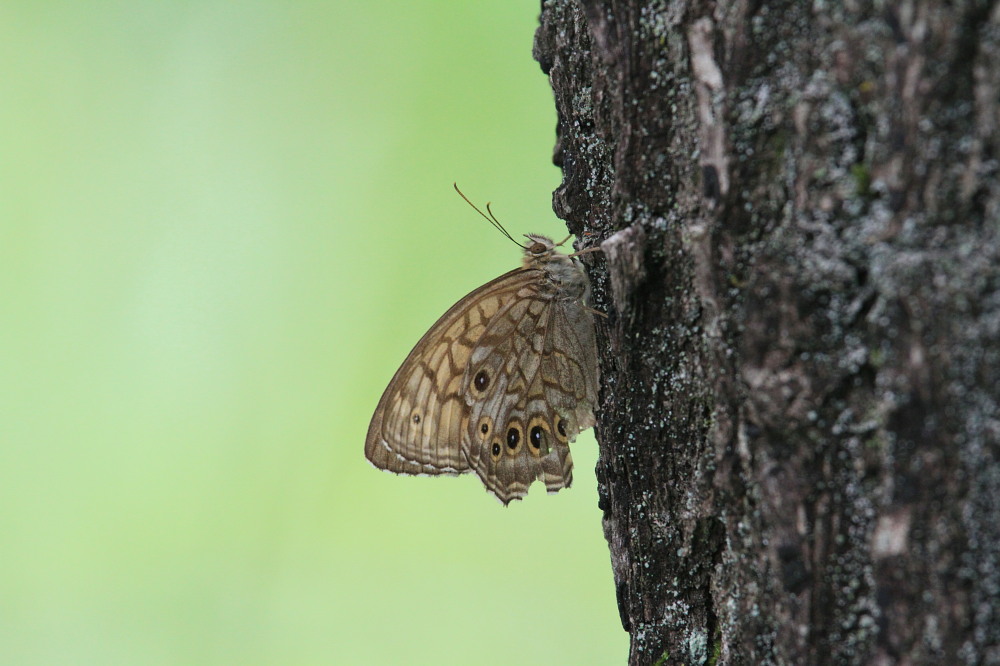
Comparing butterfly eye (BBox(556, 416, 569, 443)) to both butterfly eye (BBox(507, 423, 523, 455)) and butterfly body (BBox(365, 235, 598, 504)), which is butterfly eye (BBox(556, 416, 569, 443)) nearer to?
butterfly body (BBox(365, 235, 598, 504))

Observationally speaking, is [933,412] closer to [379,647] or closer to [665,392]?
[665,392]

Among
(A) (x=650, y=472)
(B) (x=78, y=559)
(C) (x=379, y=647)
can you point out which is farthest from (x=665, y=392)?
(B) (x=78, y=559)

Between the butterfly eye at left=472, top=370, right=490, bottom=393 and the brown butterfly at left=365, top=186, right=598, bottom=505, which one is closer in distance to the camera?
the brown butterfly at left=365, top=186, right=598, bottom=505

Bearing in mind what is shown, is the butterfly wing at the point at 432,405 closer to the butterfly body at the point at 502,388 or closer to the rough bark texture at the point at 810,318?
the butterfly body at the point at 502,388

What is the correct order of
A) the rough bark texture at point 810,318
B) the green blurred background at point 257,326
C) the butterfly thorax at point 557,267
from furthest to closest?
the green blurred background at point 257,326 < the butterfly thorax at point 557,267 < the rough bark texture at point 810,318

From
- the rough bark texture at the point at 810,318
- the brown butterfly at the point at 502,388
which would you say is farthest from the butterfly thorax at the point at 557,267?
the rough bark texture at the point at 810,318

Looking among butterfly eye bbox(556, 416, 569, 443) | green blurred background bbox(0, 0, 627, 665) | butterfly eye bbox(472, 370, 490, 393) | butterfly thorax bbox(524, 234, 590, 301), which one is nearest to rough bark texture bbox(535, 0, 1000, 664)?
butterfly thorax bbox(524, 234, 590, 301)

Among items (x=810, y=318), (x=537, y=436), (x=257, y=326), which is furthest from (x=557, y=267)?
(x=257, y=326)
